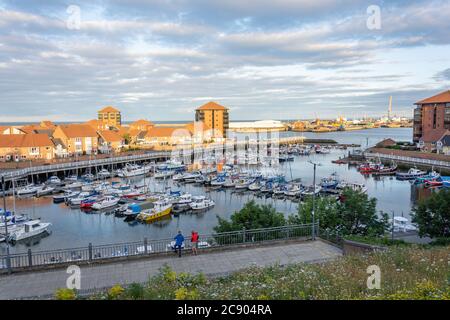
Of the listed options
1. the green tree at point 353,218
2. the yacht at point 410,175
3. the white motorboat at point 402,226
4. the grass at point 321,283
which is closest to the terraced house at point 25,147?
the green tree at point 353,218

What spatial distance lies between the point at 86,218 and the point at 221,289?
97.8 ft

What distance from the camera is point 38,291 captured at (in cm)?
934

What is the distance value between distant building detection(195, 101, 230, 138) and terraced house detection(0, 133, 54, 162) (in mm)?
58457

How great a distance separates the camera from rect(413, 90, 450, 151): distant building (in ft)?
238

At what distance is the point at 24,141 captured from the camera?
61312 mm

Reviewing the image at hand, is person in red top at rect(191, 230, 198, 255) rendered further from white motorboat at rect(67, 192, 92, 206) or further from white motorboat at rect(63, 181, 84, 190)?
white motorboat at rect(63, 181, 84, 190)

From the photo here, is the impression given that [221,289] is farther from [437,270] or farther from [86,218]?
[86,218]

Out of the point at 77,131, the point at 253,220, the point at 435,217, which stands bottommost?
the point at 253,220

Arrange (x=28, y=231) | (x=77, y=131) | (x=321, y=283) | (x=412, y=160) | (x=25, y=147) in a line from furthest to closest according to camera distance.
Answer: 1. (x=77, y=131)
2. (x=412, y=160)
3. (x=25, y=147)
4. (x=28, y=231)
5. (x=321, y=283)

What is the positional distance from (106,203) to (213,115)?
270 feet

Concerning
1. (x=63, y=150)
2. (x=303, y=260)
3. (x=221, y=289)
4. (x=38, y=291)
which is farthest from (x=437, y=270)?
(x=63, y=150)

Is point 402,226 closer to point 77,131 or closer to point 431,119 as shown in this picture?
point 431,119

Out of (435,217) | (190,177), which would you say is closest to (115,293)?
(435,217)
